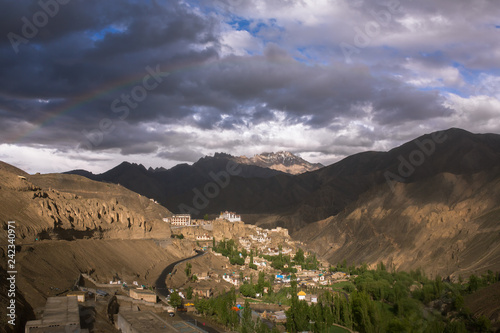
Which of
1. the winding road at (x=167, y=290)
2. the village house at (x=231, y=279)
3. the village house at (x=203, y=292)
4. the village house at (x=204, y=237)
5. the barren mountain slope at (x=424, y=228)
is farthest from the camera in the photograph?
the village house at (x=204, y=237)

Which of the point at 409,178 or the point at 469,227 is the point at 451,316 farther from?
the point at 409,178

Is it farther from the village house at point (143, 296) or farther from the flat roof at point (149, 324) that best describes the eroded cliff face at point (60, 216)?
the flat roof at point (149, 324)

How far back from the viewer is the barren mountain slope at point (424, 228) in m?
82.8

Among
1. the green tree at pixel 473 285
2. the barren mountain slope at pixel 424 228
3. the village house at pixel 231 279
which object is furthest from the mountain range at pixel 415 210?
the village house at pixel 231 279

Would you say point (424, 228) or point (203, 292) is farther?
point (424, 228)

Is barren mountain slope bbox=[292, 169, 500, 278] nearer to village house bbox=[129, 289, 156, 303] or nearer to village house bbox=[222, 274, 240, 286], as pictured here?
village house bbox=[222, 274, 240, 286]

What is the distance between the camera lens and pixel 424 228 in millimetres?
101562

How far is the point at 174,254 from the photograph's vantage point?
82.4 metres

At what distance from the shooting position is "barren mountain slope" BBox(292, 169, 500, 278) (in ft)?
271

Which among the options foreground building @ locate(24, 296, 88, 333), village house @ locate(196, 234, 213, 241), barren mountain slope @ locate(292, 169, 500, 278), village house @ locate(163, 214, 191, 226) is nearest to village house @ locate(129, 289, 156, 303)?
foreground building @ locate(24, 296, 88, 333)

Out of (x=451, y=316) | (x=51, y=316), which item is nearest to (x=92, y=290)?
(x=51, y=316)

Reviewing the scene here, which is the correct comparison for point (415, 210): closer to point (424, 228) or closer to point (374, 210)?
point (424, 228)

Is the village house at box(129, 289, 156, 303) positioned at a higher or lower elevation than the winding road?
higher

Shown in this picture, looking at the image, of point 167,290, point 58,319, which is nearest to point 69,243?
point 167,290
